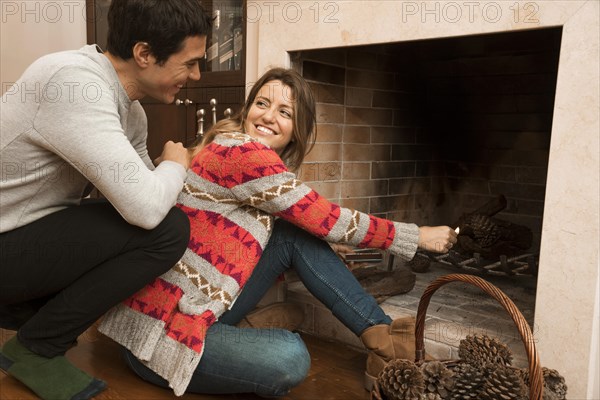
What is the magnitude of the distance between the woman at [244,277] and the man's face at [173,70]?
0.17 meters

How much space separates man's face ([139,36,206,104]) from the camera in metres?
1.26

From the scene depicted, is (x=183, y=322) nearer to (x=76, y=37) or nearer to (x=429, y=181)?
(x=429, y=181)

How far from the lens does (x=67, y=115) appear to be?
108 centimetres

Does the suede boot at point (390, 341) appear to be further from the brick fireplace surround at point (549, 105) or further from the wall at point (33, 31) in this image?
the wall at point (33, 31)

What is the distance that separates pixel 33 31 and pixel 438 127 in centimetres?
187

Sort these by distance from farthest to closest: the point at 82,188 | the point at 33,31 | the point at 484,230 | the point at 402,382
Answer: the point at 33,31 → the point at 484,230 → the point at 82,188 → the point at 402,382

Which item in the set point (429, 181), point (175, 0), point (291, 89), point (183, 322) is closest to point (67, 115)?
point (175, 0)

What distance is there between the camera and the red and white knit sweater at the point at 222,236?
4.27 ft

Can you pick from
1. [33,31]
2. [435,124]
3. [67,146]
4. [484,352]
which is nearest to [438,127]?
[435,124]

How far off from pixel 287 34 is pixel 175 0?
2.09ft

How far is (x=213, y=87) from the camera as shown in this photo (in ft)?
6.82

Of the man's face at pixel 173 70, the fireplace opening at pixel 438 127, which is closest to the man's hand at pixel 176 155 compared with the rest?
the man's face at pixel 173 70

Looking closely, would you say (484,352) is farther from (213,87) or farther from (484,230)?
(213,87)

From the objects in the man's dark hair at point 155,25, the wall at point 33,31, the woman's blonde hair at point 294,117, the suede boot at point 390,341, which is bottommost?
the suede boot at point 390,341
